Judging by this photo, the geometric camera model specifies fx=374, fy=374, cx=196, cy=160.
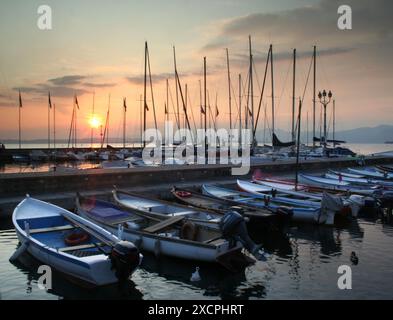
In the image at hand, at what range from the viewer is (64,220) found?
45.7 ft

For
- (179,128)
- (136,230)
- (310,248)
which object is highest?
(179,128)

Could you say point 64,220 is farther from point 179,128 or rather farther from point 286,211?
point 179,128

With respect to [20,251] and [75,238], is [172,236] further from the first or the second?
[20,251]

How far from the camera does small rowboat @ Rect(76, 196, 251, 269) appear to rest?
38.4 ft

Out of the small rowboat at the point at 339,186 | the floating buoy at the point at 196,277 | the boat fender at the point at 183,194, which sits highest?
the boat fender at the point at 183,194

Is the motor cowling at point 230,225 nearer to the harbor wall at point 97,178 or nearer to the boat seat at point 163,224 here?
the boat seat at point 163,224

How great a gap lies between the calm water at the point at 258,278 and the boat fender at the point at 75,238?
1.21 m

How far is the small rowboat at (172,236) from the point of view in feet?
38.4

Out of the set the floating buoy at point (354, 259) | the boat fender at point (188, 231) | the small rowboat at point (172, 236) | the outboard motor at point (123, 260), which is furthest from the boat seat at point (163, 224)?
the floating buoy at point (354, 259)

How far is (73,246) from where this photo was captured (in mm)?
11812

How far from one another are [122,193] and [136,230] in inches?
260
